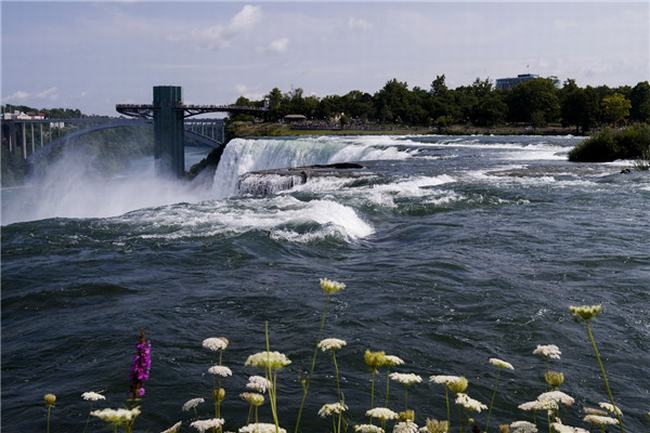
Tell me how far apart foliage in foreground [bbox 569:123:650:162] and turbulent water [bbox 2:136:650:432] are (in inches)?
495

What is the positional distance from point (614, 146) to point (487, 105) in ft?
208

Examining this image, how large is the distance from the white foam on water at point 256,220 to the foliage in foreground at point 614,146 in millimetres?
19151

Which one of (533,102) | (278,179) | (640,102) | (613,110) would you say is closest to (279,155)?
(278,179)

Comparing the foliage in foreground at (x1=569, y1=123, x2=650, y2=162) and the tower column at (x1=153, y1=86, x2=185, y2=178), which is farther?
the tower column at (x1=153, y1=86, x2=185, y2=178)

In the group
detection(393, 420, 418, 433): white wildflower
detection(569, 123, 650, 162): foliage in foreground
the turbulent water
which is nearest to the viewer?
detection(393, 420, 418, 433): white wildflower

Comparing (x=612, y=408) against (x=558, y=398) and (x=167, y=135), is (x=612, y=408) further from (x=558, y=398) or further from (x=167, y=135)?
(x=167, y=135)

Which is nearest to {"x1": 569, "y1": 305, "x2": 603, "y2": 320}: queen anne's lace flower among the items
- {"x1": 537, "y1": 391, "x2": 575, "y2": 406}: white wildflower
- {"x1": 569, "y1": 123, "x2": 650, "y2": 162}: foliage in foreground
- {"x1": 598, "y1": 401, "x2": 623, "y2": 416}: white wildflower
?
{"x1": 598, "y1": 401, "x2": 623, "y2": 416}: white wildflower

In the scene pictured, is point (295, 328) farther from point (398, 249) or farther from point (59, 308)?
point (398, 249)

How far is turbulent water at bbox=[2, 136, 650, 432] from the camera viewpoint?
642 cm

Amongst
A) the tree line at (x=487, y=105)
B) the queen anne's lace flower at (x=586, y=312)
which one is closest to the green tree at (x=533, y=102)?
the tree line at (x=487, y=105)

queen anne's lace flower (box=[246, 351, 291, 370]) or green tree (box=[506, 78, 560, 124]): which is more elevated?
green tree (box=[506, 78, 560, 124])

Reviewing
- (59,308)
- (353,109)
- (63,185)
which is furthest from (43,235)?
(353,109)

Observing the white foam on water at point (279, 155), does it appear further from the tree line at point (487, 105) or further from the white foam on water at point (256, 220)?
the tree line at point (487, 105)

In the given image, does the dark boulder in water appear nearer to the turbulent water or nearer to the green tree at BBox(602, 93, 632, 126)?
the turbulent water
